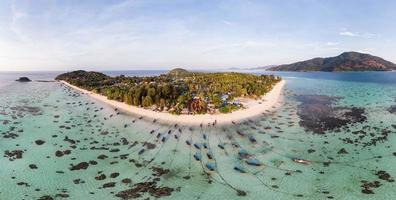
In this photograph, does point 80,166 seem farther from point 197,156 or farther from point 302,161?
point 302,161

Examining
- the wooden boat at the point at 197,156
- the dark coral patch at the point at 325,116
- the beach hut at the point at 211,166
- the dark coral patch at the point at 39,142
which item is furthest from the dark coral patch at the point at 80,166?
the dark coral patch at the point at 325,116

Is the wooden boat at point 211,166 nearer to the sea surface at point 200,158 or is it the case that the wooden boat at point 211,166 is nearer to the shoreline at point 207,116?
the sea surface at point 200,158

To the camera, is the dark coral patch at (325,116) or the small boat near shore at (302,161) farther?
the dark coral patch at (325,116)

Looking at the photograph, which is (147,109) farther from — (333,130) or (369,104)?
(369,104)

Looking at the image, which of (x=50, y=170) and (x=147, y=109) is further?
(x=147, y=109)

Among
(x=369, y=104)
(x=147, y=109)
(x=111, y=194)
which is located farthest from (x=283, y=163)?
Answer: (x=369, y=104)

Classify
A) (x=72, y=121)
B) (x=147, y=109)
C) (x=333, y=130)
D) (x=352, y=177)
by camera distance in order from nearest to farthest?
(x=352, y=177) → (x=333, y=130) → (x=72, y=121) → (x=147, y=109)

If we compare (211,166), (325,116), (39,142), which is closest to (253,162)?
(211,166)

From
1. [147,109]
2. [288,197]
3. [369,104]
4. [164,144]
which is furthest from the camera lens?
[369,104]
